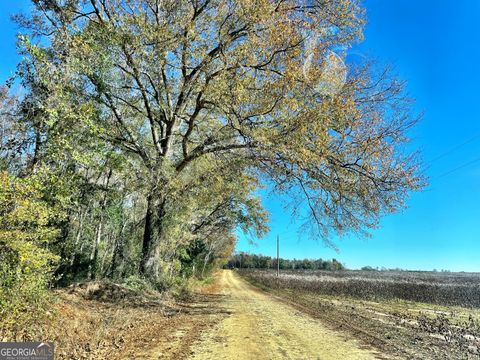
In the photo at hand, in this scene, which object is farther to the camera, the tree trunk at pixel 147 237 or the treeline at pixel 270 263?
the treeline at pixel 270 263

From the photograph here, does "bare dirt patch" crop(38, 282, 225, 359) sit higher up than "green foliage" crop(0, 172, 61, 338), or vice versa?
"green foliage" crop(0, 172, 61, 338)

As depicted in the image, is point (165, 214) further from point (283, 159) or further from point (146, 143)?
point (283, 159)

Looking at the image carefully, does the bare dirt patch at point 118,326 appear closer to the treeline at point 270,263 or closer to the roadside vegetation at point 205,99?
the roadside vegetation at point 205,99

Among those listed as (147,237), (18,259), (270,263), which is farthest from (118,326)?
(270,263)

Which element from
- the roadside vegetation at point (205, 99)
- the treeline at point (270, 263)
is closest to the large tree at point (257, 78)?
the roadside vegetation at point (205, 99)

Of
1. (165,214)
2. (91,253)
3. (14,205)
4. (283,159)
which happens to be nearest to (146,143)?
(165,214)

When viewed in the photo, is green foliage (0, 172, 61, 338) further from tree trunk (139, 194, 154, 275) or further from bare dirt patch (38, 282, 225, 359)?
tree trunk (139, 194, 154, 275)

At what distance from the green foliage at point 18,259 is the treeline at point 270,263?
137732mm

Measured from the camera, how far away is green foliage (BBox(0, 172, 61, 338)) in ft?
21.7

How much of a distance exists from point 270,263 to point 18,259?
486ft

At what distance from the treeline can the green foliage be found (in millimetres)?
137732

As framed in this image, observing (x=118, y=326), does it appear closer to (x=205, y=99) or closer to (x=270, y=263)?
(x=205, y=99)

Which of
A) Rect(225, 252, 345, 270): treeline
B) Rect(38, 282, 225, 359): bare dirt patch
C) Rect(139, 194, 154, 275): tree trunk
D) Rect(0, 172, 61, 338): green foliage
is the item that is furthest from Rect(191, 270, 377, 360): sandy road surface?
Rect(225, 252, 345, 270): treeline

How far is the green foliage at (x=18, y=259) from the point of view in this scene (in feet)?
21.7
